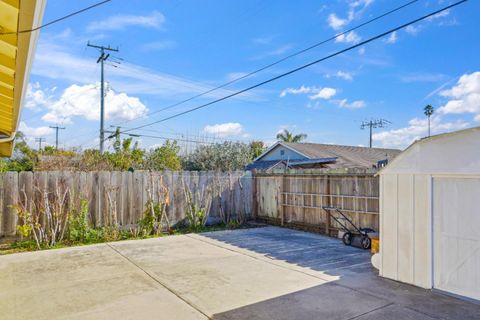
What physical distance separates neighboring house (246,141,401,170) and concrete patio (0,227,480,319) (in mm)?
10286

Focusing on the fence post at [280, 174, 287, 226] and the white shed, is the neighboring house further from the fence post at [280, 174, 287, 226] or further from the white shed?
the white shed

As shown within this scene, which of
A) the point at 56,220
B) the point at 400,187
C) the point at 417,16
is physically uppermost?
the point at 417,16

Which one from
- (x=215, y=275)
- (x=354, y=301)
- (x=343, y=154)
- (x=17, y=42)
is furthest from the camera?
(x=343, y=154)

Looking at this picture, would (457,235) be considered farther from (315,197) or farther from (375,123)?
(375,123)

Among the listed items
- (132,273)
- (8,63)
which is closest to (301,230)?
(132,273)

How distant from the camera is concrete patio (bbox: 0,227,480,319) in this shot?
404 centimetres

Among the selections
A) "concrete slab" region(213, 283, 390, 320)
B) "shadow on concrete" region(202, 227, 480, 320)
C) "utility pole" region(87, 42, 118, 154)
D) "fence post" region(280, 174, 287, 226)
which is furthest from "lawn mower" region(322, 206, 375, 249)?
"utility pole" region(87, 42, 118, 154)

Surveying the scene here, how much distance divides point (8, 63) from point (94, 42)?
864 inches

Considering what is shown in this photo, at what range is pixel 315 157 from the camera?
60.0 feet

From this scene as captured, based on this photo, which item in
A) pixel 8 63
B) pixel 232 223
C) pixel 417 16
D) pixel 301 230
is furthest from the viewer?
pixel 232 223

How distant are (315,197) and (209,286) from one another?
5.14 metres

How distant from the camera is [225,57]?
12703 mm

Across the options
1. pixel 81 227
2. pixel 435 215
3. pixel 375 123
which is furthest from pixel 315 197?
pixel 375 123

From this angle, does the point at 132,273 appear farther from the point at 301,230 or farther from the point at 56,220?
the point at 301,230
